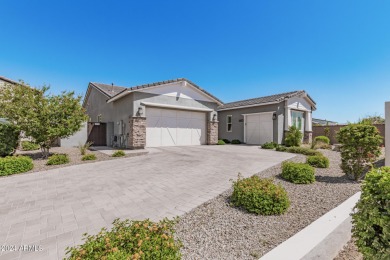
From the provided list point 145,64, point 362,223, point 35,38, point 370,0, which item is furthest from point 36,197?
point 145,64

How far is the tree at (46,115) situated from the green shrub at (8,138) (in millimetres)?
425

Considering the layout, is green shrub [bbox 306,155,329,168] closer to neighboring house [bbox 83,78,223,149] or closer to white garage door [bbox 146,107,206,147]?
neighboring house [bbox 83,78,223,149]

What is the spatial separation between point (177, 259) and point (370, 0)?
1090 centimetres

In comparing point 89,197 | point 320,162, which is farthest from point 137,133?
point 320,162

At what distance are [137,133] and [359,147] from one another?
1143cm

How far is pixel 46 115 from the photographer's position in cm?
909

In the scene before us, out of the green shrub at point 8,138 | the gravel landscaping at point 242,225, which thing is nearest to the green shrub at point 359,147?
the gravel landscaping at point 242,225

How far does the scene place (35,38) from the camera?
36.4 ft

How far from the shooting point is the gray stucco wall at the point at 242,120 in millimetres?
Result: 15758

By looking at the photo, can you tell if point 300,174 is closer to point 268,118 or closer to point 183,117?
point 183,117

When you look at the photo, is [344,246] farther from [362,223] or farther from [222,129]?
[222,129]

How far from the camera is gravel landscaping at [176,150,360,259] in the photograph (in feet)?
8.16

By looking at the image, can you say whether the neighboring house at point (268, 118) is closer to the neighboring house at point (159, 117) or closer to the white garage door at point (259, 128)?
the white garage door at point (259, 128)

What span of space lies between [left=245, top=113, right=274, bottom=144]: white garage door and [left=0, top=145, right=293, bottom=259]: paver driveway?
984 centimetres
